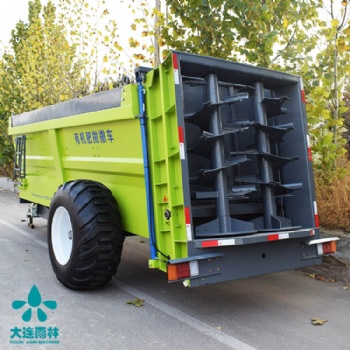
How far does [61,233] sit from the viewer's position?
5.14m

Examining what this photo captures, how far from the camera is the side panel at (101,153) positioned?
4.28 metres

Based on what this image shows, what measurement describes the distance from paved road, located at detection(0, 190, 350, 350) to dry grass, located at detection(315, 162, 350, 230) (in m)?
0.80

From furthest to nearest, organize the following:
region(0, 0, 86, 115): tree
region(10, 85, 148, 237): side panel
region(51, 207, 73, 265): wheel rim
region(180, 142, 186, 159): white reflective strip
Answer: region(0, 0, 86, 115): tree < region(51, 207, 73, 265): wheel rim < region(10, 85, 148, 237): side panel < region(180, 142, 186, 159): white reflective strip

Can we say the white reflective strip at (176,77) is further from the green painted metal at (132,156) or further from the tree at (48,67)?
the tree at (48,67)

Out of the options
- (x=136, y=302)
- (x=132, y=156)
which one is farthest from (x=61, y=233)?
(x=132, y=156)

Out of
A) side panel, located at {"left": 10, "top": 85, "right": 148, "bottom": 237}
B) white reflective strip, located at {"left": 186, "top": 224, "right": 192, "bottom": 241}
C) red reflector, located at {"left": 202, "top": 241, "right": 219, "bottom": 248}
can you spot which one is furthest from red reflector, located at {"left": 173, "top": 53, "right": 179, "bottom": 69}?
red reflector, located at {"left": 202, "top": 241, "right": 219, "bottom": 248}

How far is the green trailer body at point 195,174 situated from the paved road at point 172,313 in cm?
42

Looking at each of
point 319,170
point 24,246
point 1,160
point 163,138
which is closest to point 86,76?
point 1,160

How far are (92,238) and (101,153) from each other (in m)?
1.06
